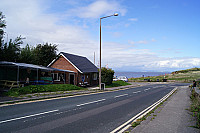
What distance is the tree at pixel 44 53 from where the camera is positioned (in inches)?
1328

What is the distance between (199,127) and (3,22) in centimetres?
2340

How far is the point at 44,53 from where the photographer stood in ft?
112

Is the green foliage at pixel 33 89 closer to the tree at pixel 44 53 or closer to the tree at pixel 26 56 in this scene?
the tree at pixel 26 56

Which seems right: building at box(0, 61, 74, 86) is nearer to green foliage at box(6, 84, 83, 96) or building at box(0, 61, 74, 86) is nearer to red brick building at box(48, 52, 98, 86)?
red brick building at box(48, 52, 98, 86)

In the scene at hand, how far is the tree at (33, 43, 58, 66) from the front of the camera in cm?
3372

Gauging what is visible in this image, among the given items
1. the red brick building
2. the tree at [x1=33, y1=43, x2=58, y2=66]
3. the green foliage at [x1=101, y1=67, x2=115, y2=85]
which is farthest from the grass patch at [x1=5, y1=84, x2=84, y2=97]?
the tree at [x1=33, y1=43, x2=58, y2=66]

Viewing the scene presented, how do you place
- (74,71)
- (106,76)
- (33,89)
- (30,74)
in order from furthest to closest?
(106,76) → (74,71) → (30,74) → (33,89)

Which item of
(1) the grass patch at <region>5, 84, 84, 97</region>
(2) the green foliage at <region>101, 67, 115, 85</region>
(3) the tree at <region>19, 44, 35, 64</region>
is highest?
(3) the tree at <region>19, 44, 35, 64</region>

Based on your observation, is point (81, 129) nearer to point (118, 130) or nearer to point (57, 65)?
point (118, 130)

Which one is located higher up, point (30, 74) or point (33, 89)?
point (30, 74)

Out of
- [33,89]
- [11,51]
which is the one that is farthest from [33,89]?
[11,51]

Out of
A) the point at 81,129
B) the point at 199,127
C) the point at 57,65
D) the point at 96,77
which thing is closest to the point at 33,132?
the point at 81,129

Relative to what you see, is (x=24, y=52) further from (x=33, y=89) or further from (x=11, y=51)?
(x=33, y=89)

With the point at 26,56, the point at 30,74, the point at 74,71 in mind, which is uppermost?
the point at 26,56
